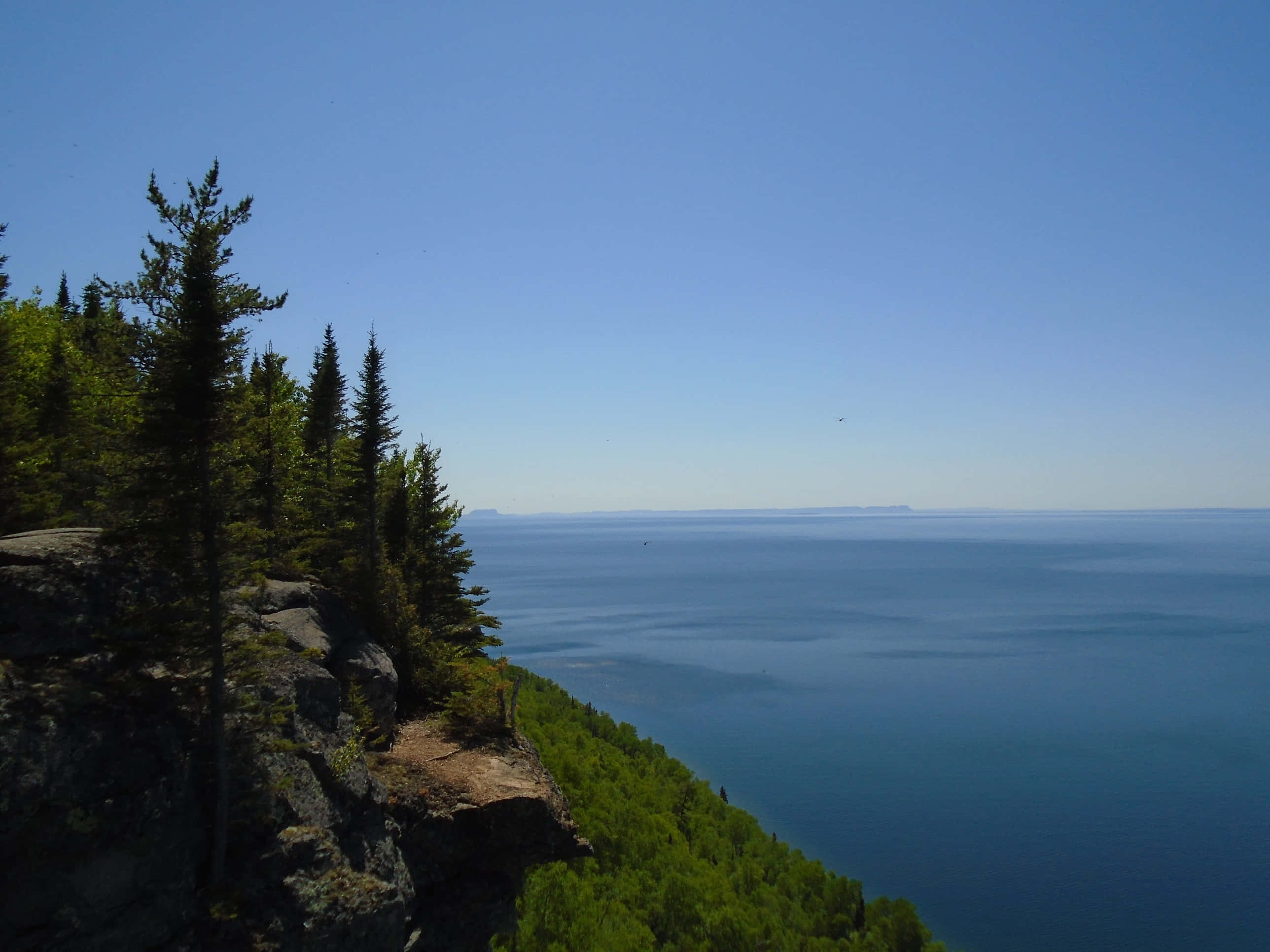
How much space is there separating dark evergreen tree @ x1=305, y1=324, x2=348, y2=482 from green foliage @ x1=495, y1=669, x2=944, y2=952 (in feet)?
68.4

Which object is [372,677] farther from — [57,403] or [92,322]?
[57,403]

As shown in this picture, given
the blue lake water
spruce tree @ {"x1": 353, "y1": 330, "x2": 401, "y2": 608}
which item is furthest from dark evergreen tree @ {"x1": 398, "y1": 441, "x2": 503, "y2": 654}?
the blue lake water

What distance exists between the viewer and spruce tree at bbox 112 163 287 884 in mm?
13195

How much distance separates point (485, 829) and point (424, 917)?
2.31 metres

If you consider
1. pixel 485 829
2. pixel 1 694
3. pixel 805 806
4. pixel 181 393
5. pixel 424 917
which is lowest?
pixel 805 806

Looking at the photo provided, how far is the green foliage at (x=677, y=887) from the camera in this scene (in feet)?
102

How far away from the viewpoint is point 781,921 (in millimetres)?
34188

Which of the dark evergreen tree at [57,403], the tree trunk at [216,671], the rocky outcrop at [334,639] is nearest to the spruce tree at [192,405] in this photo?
the tree trunk at [216,671]

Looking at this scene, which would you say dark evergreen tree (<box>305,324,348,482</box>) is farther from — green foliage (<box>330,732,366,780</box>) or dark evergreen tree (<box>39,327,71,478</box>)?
green foliage (<box>330,732,366,780</box>)

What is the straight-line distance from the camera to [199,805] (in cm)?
1284

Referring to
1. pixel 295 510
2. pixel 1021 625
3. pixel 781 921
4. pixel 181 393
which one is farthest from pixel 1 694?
pixel 1021 625

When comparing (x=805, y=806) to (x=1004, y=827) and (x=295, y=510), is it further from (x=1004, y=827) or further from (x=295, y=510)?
(x=295, y=510)

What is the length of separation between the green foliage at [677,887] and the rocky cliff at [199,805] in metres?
10.2

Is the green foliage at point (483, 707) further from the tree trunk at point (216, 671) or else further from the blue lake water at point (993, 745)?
the blue lake water at point (993, 745)
